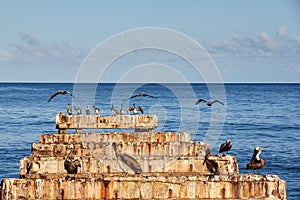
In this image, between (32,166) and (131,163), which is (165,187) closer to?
(131,163)

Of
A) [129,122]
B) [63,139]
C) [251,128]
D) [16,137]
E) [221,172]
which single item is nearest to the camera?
[221,172]

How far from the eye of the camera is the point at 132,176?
14.7 meters

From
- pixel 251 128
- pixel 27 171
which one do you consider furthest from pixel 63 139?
pixel 251 128

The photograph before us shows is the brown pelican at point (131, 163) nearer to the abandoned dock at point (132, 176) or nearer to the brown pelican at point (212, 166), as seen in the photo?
the abandoned dock at point (132, 176)

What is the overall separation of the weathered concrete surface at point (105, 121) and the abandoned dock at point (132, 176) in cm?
648

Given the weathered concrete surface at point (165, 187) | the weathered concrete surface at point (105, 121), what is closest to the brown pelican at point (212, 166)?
the weathered concrete surface at point (165, 187)

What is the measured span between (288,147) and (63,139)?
3440cm

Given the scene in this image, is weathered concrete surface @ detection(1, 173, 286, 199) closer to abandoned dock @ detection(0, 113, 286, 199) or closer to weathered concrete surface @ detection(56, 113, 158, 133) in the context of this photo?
abandoned dock @ detection(0, 113, 286, 199)

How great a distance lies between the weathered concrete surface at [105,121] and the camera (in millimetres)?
30000

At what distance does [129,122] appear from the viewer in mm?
31281

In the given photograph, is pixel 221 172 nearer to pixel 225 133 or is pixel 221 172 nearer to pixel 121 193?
pixel 121 193

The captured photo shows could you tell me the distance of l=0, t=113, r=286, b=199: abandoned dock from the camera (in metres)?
14.4

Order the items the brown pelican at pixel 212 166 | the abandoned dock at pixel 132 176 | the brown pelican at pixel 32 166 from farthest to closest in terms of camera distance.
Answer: the brown pelican at pixel 32 166 → the brown pelican at pixel 212 166 → the abandoned dock at pixel 132 176

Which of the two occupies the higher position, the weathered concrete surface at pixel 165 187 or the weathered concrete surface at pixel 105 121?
the weathered concrete surface at pixel 105 121
